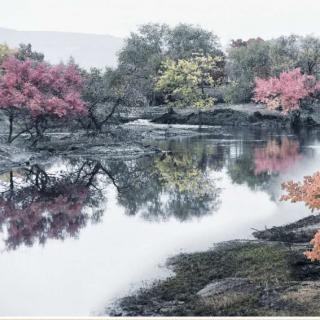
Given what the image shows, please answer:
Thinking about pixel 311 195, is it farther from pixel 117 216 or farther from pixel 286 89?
pixel 286 89

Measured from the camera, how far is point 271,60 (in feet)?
256

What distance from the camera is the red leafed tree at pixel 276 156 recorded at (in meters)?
40.4

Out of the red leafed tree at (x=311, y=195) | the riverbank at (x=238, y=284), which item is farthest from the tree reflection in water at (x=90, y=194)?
the red leafed tree at (x=311, y=195)

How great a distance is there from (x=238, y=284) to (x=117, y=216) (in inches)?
485

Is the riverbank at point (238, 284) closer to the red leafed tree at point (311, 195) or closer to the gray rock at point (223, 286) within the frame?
the gray rock at point (223, 286)

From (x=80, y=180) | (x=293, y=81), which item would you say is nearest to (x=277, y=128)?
(x=293, y=81)

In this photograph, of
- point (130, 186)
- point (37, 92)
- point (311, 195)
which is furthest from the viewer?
point (37, 92)

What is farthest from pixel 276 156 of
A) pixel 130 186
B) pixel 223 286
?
pixel 223 286

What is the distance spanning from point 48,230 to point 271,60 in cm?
5984

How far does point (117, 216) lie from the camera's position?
90.1 feet

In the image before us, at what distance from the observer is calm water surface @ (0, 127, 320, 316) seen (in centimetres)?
1761

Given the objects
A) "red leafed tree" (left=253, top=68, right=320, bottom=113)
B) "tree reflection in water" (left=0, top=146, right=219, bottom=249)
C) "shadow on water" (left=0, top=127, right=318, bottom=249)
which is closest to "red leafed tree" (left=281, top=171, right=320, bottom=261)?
"tree reflection in water" (left=0, top=146, right=219, bottom=249)

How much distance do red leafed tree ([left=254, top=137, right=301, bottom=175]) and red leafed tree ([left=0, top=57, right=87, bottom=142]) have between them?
15.4 metres

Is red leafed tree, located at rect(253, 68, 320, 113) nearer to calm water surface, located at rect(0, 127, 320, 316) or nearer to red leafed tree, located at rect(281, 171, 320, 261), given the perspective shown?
calm water surface, located at rect(0, 127, 320, 316)
